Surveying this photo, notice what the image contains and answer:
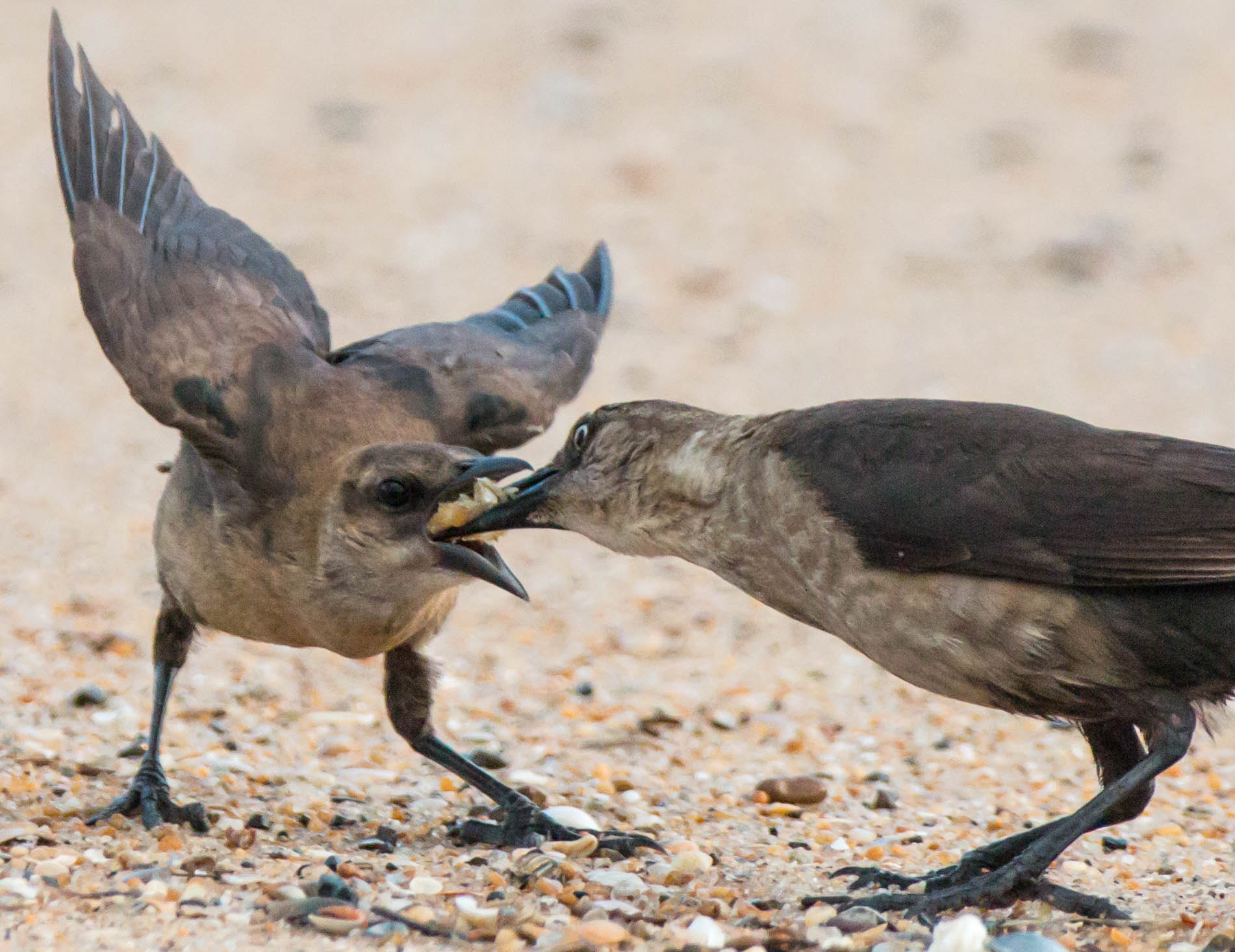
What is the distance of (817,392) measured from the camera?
40.9ft

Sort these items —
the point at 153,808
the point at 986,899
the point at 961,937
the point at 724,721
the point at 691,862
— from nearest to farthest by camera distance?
the point at 961,937, the point at 986,899, the point at 691,862, the point at 153,808, the point at 724,721

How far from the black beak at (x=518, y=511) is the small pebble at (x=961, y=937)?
70.5 inches

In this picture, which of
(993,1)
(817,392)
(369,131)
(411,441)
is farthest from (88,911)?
(993,1)

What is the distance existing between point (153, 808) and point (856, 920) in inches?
93.2

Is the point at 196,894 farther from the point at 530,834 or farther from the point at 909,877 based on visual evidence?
the point at 909,877

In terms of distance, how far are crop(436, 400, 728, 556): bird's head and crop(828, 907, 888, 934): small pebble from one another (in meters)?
1.22

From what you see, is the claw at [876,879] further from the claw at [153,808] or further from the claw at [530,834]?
the claw at [153,808]

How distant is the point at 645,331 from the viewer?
13.2 metres

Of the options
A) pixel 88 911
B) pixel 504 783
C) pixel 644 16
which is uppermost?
pixel 644 16

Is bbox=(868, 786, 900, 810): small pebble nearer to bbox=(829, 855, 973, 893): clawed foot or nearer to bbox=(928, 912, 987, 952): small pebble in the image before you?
bbox=(829, 855, 973, 893): clawed foot

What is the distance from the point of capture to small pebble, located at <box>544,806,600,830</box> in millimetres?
6316

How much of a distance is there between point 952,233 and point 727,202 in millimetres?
1803

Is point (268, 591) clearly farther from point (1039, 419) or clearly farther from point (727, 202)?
point (727, 202)

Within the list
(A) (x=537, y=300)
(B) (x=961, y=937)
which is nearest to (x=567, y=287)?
(A) (x=537, y=300)
